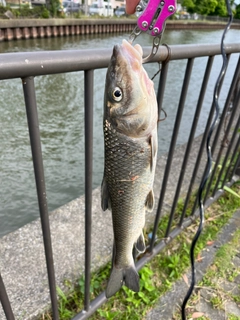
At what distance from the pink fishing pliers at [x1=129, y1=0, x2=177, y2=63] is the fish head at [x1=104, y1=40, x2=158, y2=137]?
2.2 inches

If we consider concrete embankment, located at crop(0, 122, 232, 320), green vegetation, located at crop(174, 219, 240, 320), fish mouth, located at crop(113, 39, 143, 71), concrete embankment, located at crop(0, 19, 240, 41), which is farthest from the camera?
concrete embankment, located at crop(0, 19, 240, 41)

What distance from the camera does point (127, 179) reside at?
0.98 meters

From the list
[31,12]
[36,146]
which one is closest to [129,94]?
[36,146]

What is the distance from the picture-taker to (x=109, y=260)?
213 cm

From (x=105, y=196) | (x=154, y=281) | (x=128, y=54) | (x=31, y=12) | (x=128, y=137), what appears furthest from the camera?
(x=31, y=12)

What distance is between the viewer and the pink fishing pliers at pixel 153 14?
2.63 feet

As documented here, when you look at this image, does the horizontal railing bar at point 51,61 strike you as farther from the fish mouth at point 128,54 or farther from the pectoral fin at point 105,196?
the pectoral fin at point 105,196

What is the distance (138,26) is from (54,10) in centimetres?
2412

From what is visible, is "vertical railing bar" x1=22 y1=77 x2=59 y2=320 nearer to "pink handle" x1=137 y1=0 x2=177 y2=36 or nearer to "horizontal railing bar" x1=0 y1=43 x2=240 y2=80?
"horizontal railing bar" x1=0 y1=43 x2=240 y2=80

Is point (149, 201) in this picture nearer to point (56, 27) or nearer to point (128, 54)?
point (128, 54)

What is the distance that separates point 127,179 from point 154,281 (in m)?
1.38

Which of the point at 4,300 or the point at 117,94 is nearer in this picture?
the point at 117,94

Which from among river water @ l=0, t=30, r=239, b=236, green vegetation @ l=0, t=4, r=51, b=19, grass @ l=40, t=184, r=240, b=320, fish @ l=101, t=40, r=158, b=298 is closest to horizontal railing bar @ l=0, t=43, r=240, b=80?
fish @ l=101, t=40, r=158, b=298

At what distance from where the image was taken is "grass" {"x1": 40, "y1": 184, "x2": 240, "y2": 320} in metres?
1.84
